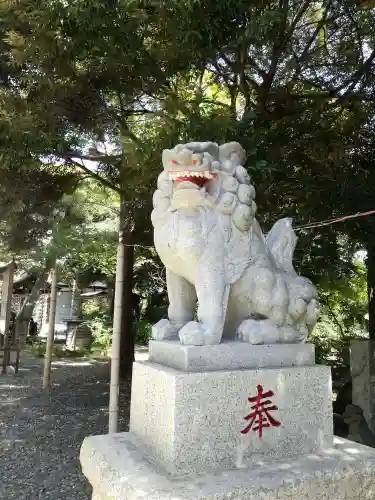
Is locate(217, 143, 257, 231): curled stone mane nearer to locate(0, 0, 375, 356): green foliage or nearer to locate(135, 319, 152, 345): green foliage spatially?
locate(0, 0, 375, 356): green foliage

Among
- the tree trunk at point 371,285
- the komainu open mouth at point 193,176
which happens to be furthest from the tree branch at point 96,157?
the tree trunk at point 371,285

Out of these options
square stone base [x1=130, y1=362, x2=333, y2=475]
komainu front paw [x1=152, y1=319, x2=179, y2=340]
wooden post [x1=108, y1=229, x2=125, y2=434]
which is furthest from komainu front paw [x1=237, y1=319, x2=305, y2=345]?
wooden post [x1=108, y1=229, x2=125, y2=434]

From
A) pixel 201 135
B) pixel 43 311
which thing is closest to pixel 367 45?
pixel 201 135

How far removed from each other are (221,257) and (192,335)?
38 cm

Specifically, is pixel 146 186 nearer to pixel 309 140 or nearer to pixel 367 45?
pixel 309 140

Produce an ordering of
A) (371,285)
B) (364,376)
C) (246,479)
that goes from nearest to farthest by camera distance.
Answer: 1. (246,479)
2. (364,376)
3. (371,285)

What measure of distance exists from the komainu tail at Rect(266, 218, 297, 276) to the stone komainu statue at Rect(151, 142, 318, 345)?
0.31 feet

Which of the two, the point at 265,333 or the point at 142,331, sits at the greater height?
the point at 265,333

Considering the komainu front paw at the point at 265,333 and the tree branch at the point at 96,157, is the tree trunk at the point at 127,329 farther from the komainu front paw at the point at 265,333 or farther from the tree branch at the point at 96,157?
the komainu front paw at the point at 265,333

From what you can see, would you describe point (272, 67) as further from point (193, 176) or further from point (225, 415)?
point (225, 415)

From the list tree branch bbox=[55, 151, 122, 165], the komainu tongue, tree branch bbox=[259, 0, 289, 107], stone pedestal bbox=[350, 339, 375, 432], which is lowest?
stone pedestal bbox=[350, 339, 375, 432]

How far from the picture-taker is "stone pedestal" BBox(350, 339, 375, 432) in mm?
4676

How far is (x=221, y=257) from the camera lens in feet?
6.43

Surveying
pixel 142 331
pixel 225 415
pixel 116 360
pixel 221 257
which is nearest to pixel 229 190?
pixel 221 257
